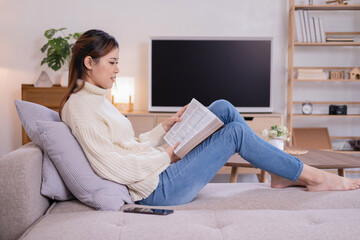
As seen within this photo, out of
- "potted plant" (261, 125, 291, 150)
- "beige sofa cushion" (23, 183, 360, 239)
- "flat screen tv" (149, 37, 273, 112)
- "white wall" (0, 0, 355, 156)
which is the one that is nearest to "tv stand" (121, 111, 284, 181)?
"flat screen tv" (149, 37, 273, 112)

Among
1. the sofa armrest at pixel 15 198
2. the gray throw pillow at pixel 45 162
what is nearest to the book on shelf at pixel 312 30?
the gray throw pillow at pixel 45 162

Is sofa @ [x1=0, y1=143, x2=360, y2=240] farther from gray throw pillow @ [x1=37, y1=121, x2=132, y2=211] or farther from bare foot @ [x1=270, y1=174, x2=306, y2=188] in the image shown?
bare foot @ [x1=270, y1=174, x2=306, y2=188]

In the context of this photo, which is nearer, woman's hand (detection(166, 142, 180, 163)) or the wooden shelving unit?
woman's hand (detection(166, 142, 180, 163))

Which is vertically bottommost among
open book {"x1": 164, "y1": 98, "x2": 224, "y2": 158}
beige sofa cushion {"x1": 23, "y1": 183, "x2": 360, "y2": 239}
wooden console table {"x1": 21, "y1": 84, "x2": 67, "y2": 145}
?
beige sofa cushion {"x1": 23, "y1": 183, "x2": 360, "y2": 239}

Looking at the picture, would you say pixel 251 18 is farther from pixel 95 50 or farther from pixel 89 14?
pixel 95 50

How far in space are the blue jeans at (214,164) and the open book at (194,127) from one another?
0.05 metres

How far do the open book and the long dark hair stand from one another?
0.50 metres

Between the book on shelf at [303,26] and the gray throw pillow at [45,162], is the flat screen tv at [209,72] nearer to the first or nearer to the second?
the book on shelf at [303,26]

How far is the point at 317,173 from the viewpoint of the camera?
1924 millimetres

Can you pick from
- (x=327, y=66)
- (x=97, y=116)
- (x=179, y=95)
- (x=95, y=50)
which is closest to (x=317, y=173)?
(x=97, y=116)

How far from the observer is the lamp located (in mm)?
4418

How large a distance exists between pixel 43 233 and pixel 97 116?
1.96 ft

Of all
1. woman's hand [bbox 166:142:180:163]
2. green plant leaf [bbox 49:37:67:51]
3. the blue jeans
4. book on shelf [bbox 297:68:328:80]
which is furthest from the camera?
book on shelf [bbox 297:68:328:80]

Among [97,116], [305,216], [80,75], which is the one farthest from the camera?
[80,75]
